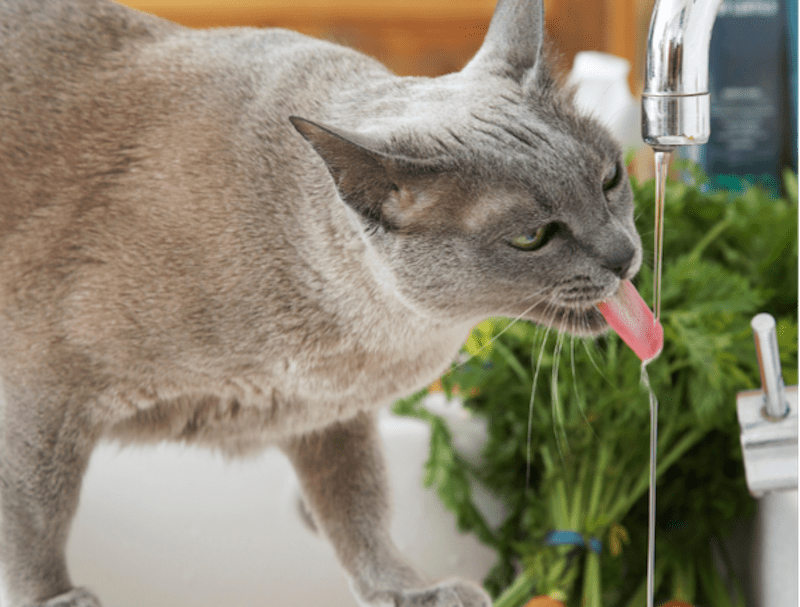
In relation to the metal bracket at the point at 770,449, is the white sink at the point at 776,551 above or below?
below

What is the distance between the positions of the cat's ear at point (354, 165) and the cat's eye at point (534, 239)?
3.8 inches

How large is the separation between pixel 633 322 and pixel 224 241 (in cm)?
33

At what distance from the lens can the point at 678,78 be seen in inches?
22.0

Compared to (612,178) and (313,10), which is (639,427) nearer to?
(612,178)

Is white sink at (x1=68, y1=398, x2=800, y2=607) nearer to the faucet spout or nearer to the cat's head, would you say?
the cat's head

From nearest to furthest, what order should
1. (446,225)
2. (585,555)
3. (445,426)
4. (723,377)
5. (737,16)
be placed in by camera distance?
(446,225), (723,377), (585,555), (445,426), (737,16)

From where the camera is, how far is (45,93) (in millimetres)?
717

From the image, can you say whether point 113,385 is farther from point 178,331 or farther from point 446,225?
point 446,225

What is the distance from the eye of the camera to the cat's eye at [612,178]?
0.66 meters

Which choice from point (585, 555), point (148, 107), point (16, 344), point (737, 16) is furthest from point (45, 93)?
point (737, 16)

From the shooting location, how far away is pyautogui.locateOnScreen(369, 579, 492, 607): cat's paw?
31.4 inches

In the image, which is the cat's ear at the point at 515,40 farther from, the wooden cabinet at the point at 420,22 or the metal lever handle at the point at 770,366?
the wooden cabinet at the point at 420,22

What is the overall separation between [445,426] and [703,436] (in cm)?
34

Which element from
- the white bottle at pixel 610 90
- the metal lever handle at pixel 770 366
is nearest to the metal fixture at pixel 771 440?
the metal lever handle at pixel 770 366
